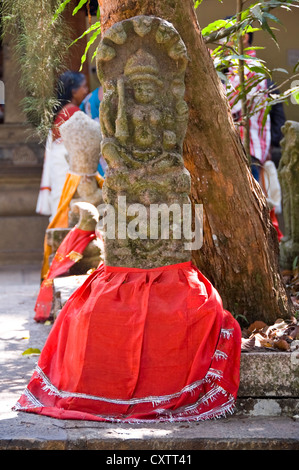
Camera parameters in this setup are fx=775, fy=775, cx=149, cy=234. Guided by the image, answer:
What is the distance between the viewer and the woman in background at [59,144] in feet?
17.7

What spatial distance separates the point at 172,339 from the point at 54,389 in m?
0.56

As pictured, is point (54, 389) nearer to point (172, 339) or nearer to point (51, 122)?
point (172, 339)

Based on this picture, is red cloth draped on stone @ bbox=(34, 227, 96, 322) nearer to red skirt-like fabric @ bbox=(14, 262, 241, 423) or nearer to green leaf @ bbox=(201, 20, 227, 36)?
green leaf @ bbox=(201, 20, 227, 36)

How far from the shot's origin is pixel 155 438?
113 inches

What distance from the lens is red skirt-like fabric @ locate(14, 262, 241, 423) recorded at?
3193 mm

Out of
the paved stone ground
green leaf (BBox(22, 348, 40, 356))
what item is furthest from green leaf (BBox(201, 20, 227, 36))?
the paved stone ground

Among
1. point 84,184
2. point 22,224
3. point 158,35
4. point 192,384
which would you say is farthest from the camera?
point 22,224

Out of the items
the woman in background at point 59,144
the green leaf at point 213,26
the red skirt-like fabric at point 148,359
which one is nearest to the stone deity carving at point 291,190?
the green leaf at point 213,26

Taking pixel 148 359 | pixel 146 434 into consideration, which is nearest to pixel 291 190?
pixel 148 359

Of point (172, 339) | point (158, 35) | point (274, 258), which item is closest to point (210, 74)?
point (158, 35)

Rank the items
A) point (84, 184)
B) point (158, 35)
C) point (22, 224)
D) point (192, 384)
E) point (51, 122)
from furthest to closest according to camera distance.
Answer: point (22, 224)
point (84, 184)
point (51, 122)
point (158, 35)
point (192, 384)

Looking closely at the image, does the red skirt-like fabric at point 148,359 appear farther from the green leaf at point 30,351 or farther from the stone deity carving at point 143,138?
the green leaf at point 30,351

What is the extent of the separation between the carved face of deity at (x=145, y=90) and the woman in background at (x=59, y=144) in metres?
1.55

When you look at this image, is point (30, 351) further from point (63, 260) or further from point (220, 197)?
point (220, 197)
